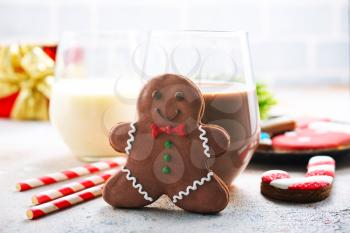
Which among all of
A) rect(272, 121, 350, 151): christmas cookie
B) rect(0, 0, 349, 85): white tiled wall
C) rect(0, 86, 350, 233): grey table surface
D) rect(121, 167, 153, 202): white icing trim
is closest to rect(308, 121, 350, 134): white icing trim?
rect(272, 121, 350, 151): christmas cookie

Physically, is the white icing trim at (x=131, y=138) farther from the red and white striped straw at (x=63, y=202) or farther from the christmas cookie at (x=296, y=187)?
the christmas cookie at (x=296, y=187)

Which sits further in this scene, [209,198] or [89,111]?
[89,111]

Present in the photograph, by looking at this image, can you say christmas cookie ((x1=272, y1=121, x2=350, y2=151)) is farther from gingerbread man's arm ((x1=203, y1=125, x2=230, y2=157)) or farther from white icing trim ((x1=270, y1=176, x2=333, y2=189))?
gingerbread man's arm ((x1=203, y1=125, x2=230, y2=157))

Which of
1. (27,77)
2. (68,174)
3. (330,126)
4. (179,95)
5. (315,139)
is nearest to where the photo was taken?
(179,95)

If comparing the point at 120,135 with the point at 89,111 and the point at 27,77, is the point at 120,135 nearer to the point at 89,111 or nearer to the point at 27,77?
the point at 89,111

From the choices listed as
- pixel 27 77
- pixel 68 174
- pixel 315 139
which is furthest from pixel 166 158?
pixel 27 77

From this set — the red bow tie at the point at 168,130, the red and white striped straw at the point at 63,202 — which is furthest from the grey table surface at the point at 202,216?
the red bow tie at the point at 168,130
